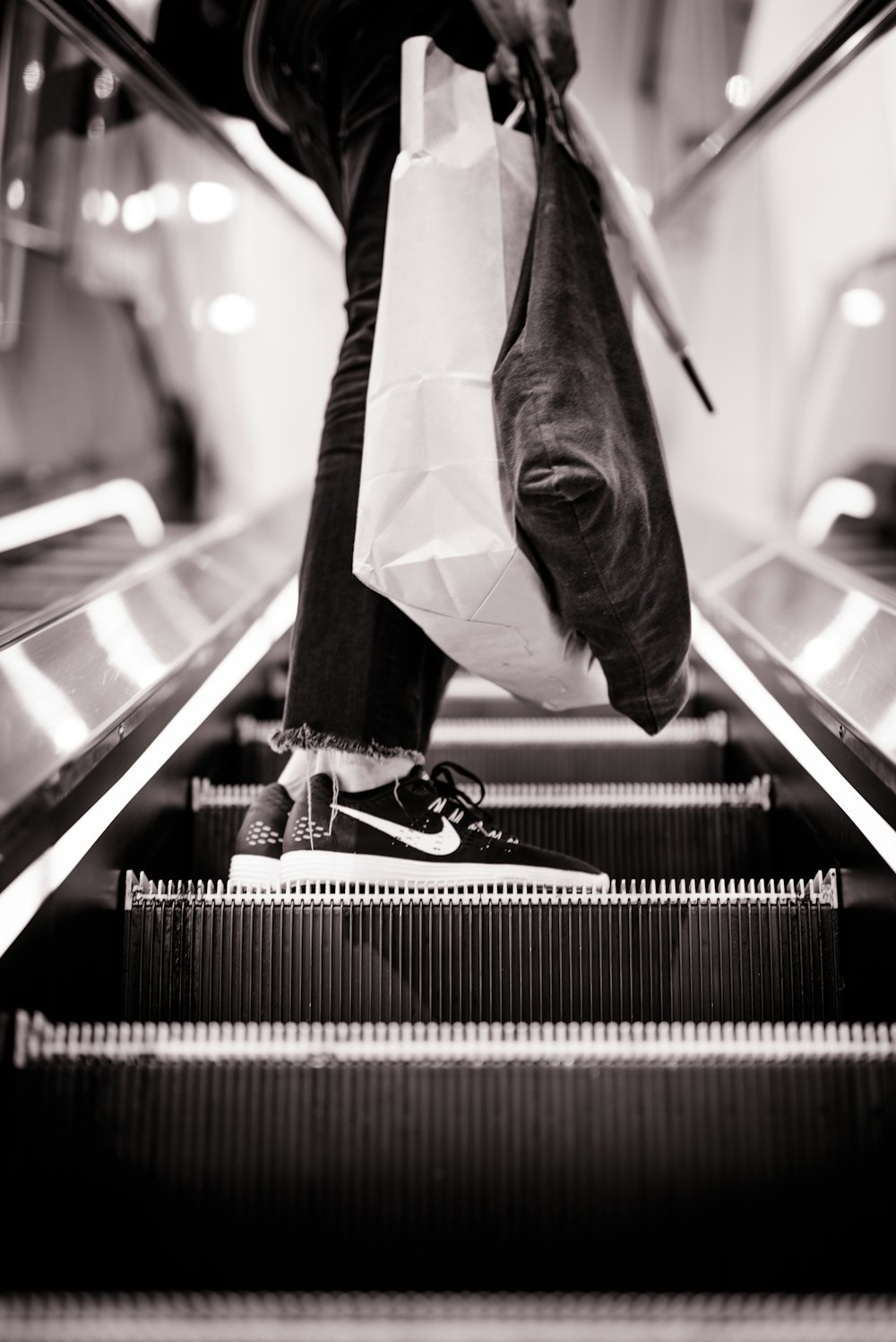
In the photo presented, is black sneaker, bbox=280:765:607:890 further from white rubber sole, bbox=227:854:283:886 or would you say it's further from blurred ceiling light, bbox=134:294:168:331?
blurred ceiling light, bbox=134:294:168:331

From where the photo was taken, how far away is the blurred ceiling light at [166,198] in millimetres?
4492

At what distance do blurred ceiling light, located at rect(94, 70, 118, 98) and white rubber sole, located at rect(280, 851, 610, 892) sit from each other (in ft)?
9.47

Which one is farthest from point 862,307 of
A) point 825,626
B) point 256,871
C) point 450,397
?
point 256,871

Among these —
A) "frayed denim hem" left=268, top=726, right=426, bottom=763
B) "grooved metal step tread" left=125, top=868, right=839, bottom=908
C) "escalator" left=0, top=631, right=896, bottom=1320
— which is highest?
"frayed denim hem" left=268, top=726, right=426, bottom=763

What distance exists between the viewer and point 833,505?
4.07 metres

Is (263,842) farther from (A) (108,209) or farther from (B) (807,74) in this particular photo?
(A) (108,209)

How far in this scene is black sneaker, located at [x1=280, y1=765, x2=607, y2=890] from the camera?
165cm

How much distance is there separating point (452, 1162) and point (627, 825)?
97 cm

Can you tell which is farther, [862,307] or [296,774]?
[862,307]

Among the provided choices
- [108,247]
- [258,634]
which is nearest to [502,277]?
[258,634]

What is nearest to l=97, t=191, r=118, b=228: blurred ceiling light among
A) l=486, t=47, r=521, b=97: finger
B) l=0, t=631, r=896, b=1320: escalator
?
l=486, t=47, r=521, b=97: finger

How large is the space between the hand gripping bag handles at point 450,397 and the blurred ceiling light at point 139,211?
10.1 feet

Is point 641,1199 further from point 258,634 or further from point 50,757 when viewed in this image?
point 258,634

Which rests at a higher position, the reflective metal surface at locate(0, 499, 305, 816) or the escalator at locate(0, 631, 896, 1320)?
the reflective metal surface at locate(0, 499, 305, 816)
